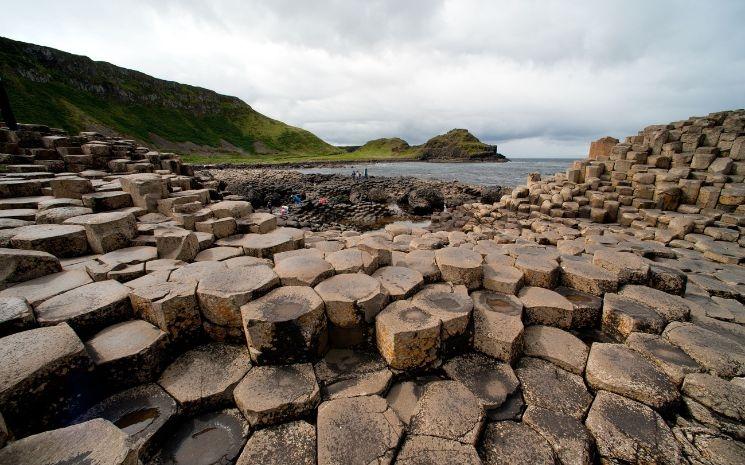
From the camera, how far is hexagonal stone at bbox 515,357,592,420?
8.56ft

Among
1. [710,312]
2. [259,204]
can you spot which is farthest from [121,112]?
[710,312]

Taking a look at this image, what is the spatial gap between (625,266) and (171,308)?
A: 19.2 ft

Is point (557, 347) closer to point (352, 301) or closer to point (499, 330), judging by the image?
point (499, 330)

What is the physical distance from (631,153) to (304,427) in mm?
15351

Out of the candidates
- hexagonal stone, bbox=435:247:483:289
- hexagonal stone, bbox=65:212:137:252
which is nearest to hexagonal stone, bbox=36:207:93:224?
hexagonal stone, bbox=65:212:137:252

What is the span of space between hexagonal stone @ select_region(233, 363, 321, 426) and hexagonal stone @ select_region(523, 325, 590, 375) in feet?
7.90

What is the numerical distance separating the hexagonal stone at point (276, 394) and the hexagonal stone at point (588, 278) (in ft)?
12.5

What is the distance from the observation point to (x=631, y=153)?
11.7 m

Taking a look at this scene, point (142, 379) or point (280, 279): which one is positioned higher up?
point (280, 279)

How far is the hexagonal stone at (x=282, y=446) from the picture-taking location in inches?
83.2

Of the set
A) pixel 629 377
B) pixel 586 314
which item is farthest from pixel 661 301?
pixel 629 377

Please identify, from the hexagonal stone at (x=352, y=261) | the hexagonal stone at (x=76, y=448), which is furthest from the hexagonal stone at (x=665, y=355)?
the hexagonal stone at (x=76, y=448)

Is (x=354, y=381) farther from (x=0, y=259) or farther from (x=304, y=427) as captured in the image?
(x=0, y=259)

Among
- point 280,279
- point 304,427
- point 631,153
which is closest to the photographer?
point 304,427
